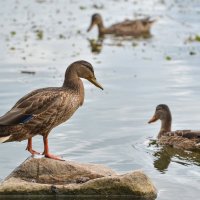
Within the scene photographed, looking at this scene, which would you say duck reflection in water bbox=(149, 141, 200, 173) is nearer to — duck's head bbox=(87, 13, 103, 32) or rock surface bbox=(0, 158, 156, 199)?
rock surface bbox=(0, 158, 156, 199)

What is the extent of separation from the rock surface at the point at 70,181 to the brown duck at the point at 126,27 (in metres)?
14.6

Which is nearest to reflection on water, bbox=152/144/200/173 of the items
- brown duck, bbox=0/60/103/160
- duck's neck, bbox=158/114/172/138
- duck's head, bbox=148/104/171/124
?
duck's neck, bbox=158/114/172/138

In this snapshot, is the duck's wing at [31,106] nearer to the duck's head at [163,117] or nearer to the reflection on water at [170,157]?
the reflection on water at [170,157]

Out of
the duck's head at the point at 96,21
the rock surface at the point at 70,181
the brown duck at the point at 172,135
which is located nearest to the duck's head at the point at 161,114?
the brown duck at the point at 172,135

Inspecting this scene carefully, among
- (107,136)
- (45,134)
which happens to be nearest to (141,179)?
(45,134)

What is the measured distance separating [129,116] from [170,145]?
4.61ft

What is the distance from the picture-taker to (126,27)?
2597cm

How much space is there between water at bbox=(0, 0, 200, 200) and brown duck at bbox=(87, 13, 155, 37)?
409 millimetres

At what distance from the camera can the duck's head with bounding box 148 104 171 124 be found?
50.3 ft

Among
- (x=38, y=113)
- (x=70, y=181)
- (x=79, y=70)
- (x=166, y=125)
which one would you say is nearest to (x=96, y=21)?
(x=166, y=125)

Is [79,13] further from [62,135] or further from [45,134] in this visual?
[45,134]

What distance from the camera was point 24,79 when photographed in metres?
19.0

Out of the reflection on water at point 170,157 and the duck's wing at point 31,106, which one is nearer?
the duck's wing at point 31,106

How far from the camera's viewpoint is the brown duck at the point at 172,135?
14.7 m
